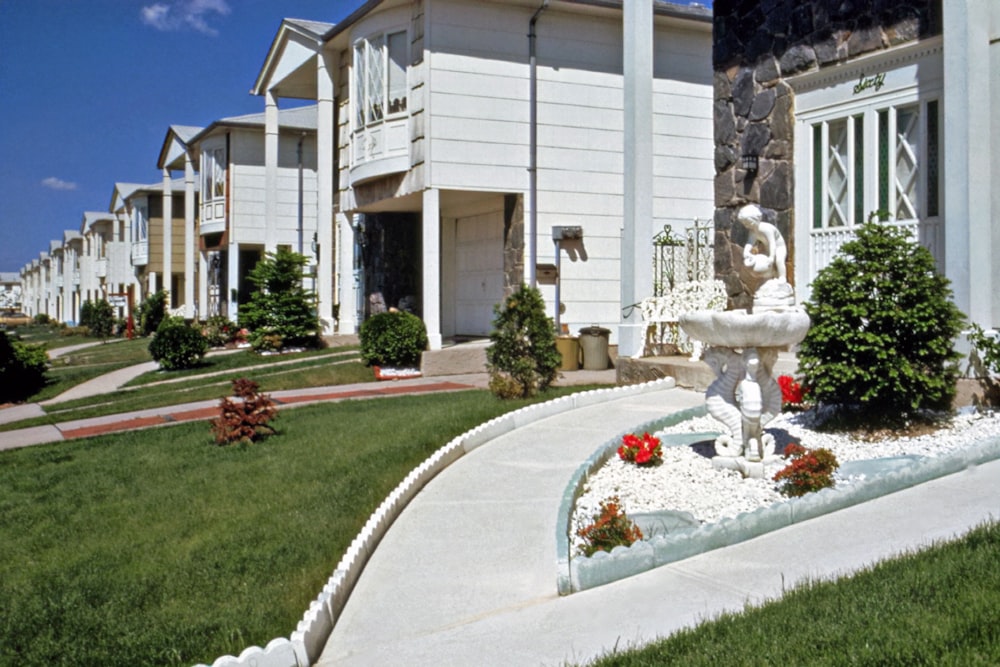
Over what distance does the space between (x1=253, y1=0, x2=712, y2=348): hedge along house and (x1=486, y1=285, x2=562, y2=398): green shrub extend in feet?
16.4

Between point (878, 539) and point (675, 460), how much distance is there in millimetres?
2404

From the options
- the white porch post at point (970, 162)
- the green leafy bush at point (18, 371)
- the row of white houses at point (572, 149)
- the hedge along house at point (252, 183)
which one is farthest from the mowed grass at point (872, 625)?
the hedge along house at point (252, 183)

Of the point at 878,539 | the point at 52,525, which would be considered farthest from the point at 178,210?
the point at 878,539

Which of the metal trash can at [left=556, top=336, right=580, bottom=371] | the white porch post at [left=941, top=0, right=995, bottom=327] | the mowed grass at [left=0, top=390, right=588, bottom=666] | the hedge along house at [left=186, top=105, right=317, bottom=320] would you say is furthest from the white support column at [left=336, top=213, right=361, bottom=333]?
the white porch post at [left=941, top=0, right=995, bottom=327]

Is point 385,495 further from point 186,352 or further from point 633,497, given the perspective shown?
point 186,352

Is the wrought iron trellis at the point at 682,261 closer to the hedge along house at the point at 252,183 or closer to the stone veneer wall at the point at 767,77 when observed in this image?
the stone veneer wall at the point at 767,77

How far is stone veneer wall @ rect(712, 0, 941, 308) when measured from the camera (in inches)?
384

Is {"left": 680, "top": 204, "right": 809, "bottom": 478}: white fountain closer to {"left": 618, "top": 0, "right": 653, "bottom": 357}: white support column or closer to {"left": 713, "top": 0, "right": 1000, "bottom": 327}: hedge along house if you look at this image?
{"left": 713, "top": 0, "right": 1000, "bottom": 327}: hedge along house

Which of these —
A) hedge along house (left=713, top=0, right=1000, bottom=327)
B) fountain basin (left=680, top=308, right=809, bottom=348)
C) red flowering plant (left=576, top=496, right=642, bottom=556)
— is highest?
hedge along house (left=713, top=0, right=1000, bottom=327)

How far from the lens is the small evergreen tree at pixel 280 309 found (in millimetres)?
20625

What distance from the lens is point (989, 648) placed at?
3127 millimetres

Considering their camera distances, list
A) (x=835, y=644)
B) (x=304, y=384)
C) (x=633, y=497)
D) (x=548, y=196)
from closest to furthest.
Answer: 1. (x=835, y=644)
2. (x=633, y=497)
3. (x=304, y=384)
4. (x=548, y=196)

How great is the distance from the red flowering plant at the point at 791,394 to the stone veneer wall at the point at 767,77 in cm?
182

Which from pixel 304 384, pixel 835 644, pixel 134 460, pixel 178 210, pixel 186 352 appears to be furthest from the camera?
pixel 178 210
